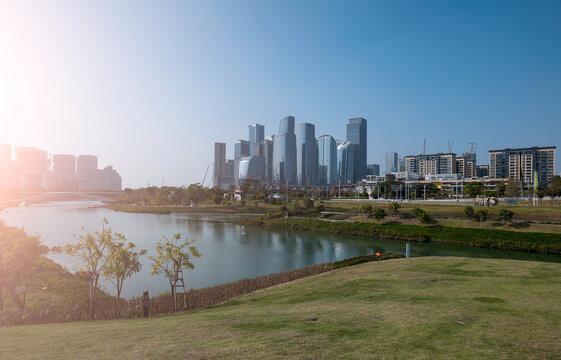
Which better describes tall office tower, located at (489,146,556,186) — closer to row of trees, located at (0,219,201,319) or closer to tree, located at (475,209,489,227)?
tree, located at (475,209,489,227)

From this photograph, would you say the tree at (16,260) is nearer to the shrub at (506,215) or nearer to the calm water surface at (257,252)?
the calm water surface at (257,252)

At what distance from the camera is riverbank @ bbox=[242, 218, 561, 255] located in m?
43.2

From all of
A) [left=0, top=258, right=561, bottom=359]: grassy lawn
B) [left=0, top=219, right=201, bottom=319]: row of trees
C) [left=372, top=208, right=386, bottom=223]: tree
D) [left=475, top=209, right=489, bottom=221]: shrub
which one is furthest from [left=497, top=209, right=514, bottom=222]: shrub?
[left=0, top=219, right=201, bottom=319]: row of trees

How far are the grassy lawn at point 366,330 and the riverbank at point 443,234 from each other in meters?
33.5

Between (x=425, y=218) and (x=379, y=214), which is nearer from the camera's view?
(x=425, y=218)

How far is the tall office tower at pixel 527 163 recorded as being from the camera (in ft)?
546

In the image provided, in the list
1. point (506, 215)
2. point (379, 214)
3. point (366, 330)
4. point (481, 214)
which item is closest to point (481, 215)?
point (481, 214)

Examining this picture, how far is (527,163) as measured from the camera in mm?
171125

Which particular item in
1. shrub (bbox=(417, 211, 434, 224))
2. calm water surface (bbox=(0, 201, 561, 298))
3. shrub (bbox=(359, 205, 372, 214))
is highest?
shrub (bbox=(359, 205, 372, 214))

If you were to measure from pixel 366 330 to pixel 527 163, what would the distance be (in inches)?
8266

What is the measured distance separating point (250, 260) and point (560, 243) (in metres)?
40.9

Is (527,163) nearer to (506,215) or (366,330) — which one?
(506,215)

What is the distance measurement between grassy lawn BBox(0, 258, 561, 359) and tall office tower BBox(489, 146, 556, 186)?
606ft

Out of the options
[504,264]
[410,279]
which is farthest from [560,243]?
[410,279]
